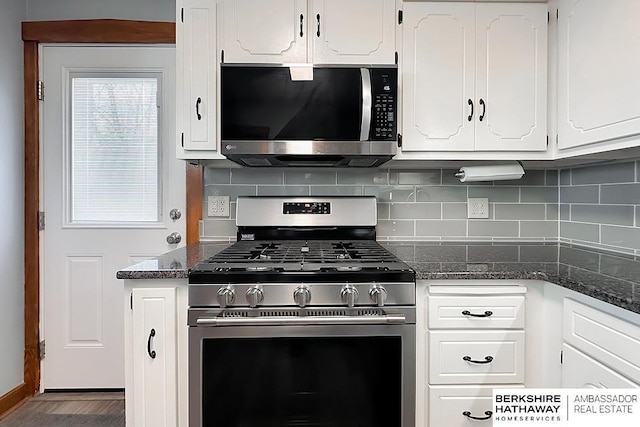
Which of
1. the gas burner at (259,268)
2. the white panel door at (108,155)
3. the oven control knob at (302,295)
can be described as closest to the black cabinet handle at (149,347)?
the gas burner at (259,268)

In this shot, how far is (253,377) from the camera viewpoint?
1.52 meters

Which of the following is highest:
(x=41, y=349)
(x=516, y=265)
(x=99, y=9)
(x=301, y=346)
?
(x=99, y=9)

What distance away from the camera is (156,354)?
154 centimetres

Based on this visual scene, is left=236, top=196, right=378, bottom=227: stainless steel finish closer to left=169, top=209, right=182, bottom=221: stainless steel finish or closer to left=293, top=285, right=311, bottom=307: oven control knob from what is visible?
left=169, top=209, right=182, bottom=221: stainless steel finish

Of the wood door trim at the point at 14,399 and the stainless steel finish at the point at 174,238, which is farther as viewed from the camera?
the stainless steel finish at the point at 174,238

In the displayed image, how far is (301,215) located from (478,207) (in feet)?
3.05

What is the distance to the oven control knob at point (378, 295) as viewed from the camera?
4.93 feet

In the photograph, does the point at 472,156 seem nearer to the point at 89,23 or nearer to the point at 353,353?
the point at 353,353

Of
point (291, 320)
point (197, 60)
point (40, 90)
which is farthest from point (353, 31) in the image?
point (40, 90)

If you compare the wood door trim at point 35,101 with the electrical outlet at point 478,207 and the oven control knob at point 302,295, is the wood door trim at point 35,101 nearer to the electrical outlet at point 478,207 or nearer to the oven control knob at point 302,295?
the oven control knob at point 302,295

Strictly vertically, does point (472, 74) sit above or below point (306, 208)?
above

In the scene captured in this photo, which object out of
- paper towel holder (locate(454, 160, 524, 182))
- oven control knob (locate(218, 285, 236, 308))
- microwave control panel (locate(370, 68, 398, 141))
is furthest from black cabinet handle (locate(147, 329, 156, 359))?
paper towel holder (locate(454, 160, 524, 182))

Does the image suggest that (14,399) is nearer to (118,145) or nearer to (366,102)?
(118,145)

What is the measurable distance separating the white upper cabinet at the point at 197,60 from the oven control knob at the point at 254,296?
2.81ft
